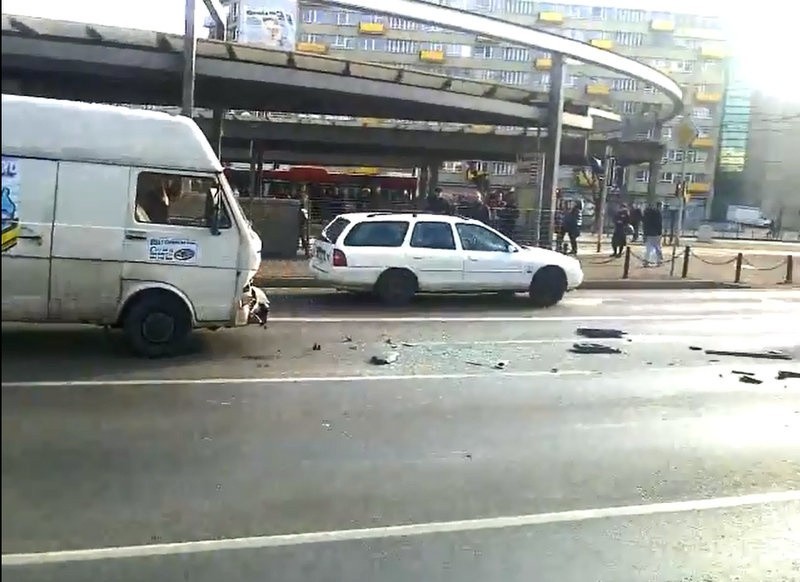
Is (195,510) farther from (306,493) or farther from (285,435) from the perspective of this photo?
(285,435)

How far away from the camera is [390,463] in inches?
239

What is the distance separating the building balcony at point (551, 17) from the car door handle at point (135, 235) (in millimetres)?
106278

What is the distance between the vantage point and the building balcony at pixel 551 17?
357 ft

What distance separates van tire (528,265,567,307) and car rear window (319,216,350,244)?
356 centimetres

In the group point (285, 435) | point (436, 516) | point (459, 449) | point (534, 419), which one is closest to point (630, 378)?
point (534, 419)

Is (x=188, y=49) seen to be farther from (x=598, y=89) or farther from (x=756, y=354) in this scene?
(x=598, y=89)

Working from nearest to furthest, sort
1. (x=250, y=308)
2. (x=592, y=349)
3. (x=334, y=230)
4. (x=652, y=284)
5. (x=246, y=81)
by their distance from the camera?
(x=250, y=308) → (x=592, y=349) → (x=334, y=230) → (x=652, y=284) → (x=246, y=81)

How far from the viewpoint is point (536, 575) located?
4324 mm

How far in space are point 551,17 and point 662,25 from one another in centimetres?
1337

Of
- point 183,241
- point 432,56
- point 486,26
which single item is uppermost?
point 432,56

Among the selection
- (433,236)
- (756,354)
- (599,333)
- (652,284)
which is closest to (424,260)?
(433,236)

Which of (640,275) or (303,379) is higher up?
(640,275)

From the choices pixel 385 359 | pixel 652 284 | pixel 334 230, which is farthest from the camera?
pixel 652 284

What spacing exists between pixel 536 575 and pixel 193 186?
6.55 metres
